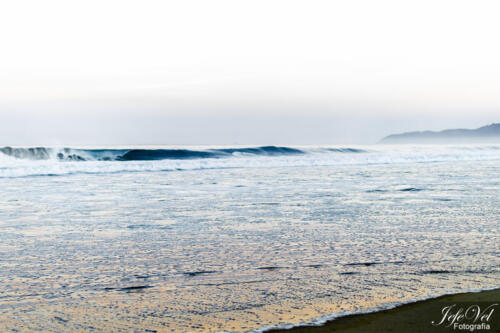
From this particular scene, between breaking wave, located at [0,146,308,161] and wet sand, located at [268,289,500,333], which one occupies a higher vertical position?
breaking wave, located at [0,146,308,161]

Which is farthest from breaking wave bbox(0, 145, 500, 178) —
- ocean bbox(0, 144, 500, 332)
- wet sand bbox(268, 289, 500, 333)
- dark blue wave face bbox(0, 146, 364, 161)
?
wet sand bbox(268, 289, 500, 333)

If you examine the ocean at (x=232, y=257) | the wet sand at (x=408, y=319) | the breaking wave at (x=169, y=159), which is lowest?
the wet sand at (x=408, y=319)

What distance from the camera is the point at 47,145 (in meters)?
30.4

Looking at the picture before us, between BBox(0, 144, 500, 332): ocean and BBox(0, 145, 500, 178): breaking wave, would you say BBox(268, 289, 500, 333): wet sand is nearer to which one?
→ BBox(0, 144, 500, 332): ocean

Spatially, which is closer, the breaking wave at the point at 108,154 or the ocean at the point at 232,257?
the ocean at the point at 232,257

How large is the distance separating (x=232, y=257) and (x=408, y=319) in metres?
1.79

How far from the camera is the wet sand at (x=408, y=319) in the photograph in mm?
2541

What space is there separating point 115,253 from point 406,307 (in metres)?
2.55

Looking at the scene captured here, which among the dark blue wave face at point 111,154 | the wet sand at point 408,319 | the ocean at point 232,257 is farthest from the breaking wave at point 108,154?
the wet sand at point 408,319

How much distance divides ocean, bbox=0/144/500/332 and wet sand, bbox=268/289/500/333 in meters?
0.10

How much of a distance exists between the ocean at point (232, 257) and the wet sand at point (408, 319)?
0.33ft

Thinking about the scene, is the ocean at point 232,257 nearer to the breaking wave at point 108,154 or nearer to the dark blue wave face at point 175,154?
the dark blue wave face at point 175,154

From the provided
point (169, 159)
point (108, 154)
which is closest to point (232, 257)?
point (169, 159)

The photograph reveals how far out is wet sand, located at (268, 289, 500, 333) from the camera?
2541 millimetres
